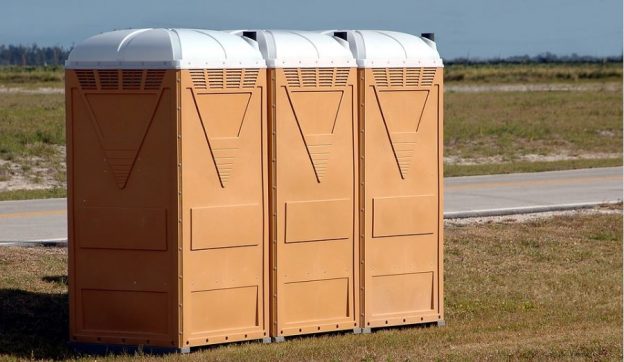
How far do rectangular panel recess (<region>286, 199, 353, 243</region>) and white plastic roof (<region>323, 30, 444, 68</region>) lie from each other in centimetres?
121

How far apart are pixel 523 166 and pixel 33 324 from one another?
18491 millimetres

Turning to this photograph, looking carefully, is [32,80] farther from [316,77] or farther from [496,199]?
[316,77]

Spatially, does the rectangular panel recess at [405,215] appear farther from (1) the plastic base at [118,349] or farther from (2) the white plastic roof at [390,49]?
(1) the plastic base at [118,349]

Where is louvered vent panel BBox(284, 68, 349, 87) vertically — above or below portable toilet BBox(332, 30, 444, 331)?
above

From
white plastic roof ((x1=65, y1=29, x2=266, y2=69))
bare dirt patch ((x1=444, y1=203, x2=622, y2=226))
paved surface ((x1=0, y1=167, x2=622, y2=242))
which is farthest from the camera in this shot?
bare dirt patch ((x1=444, y1=203, x2=622, y2=226))

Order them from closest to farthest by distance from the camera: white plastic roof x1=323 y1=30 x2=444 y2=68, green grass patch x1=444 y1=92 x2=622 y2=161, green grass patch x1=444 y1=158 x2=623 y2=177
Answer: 1. white plastic roof x1=323 y1=30 x2=444 y2=68
2. green grass patch x1=444 y1=158 x2=623 y2=177
3. green grass patch x1=444 y1=92 x2=622 y2=161

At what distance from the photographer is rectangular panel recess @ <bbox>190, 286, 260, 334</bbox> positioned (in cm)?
912

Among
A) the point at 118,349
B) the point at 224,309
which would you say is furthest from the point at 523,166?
the point at 118,349

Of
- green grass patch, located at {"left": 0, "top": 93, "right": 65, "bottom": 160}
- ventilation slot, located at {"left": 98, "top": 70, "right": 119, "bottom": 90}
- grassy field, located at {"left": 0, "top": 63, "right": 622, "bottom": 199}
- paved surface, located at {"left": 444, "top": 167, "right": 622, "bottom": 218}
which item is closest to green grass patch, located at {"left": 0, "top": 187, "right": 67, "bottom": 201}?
grassy field, located at {"left": 0, "top": 63, "right": 622, "bottom": 199}

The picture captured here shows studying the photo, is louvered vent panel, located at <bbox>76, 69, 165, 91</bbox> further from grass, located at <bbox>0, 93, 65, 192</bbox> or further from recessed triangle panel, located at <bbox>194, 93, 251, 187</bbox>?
grass, located at <bbox>0, 93, 65, 192</bbox>

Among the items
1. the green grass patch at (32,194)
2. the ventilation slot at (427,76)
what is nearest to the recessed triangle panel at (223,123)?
the ventilation slot at (427,76)

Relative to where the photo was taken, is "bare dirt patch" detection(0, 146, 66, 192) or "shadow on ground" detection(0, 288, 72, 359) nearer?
"shadow on ground" detection(0, 288, 72, 359)

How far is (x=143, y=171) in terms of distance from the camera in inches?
352

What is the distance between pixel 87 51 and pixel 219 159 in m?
1.34
